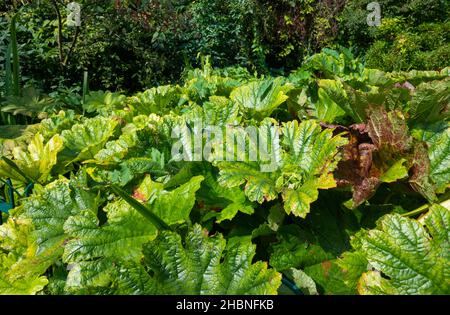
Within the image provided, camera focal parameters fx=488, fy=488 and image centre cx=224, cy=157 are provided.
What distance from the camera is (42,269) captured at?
34.1 inches

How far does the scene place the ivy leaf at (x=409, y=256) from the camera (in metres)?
0.72

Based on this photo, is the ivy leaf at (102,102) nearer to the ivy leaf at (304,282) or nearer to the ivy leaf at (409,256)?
the ivy leaf at (304,282)

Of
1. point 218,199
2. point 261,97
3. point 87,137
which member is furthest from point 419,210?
point 87,137

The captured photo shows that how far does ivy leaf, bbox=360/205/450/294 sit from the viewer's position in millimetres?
725

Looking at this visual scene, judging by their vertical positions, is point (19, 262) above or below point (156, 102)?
below

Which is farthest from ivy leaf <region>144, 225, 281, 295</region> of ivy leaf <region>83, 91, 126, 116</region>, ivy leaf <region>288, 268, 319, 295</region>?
ivy leaf <region>83, 91, 126, 116</region>

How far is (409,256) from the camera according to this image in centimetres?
74

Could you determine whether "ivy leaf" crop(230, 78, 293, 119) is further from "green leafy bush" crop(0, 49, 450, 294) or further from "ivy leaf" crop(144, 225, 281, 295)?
"ivy leaf" crop(144, 225, 281, 295)

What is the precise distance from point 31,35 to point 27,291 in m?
5.60

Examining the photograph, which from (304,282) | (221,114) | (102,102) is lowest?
(304,282)

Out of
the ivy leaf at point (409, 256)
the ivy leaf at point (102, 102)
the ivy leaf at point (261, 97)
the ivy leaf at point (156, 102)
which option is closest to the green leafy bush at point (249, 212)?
the ivy leaf at point (409, 256)

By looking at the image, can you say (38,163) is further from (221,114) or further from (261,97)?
(261,97)

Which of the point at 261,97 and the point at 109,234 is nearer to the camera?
the point at 109,234

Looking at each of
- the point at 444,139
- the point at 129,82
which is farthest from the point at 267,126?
the point at 129,82
